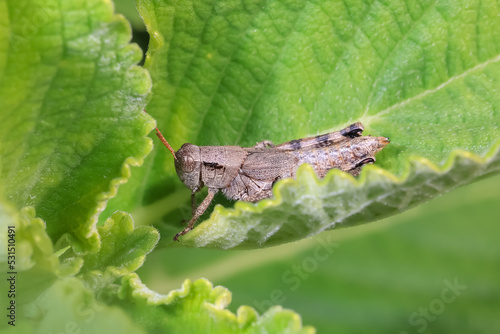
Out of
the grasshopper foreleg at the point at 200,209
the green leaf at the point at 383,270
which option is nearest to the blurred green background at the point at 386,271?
the green leaf at the point at 383,270

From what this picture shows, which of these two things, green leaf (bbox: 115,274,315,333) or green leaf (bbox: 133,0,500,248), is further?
green leaf (bbox: 133,0,500,248)

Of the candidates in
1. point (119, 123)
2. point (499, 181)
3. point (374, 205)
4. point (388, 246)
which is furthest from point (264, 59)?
point (499, 181)

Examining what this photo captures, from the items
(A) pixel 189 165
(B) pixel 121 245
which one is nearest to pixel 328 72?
(A) pixel 189 165

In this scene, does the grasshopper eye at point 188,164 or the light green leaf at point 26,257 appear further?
the grasshopper eye at point 188,164

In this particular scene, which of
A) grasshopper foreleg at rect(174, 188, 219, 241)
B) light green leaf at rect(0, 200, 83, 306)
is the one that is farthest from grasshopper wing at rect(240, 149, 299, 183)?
light green leaf at rect(0, 200, 83, 306)

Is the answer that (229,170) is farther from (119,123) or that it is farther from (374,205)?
(374,205)

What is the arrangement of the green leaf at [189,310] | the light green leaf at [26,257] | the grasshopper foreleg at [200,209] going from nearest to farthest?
the light green leaf at [26,257] → the green leaf at [189,310] → the grasshopper foreleg at [200,209]

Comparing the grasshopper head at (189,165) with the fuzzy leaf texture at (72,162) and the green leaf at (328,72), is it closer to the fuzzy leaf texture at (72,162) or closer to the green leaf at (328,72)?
the green leaf at (328,72)

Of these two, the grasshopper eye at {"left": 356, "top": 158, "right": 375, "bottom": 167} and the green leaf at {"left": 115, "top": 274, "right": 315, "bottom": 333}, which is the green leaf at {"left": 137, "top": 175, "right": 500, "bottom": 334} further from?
the green leaf at {"left": 115, "top": 274, "right": 315, "bottom": 333}
